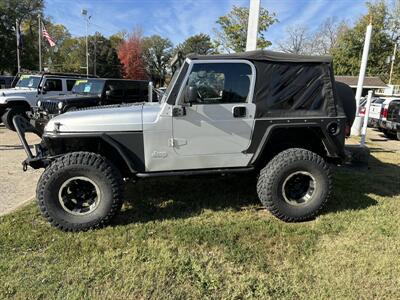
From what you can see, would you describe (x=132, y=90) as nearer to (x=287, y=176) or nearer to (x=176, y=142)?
(x=176, y=142)

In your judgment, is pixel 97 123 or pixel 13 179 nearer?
pixel 97 123

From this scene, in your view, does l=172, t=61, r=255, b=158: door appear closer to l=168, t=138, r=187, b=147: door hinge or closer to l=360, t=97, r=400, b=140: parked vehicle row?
l=168, t=138, r=187, b=147: door hinge

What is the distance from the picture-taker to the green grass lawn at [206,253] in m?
3.04

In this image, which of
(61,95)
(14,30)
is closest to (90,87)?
(61,95)

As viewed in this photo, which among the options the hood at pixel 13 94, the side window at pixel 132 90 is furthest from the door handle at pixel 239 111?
the hood at pixel 13 94

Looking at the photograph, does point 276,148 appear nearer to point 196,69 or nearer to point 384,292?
point 196,69

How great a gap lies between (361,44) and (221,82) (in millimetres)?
50868

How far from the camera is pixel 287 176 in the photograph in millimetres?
4430

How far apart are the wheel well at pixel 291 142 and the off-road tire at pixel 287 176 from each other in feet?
0.71

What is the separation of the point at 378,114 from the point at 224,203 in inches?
418

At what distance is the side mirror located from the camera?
13.4ft

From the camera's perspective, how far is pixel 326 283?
10.3 feet

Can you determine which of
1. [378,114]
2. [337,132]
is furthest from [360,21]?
[337,132]

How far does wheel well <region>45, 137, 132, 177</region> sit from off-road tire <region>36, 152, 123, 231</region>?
21 cm
